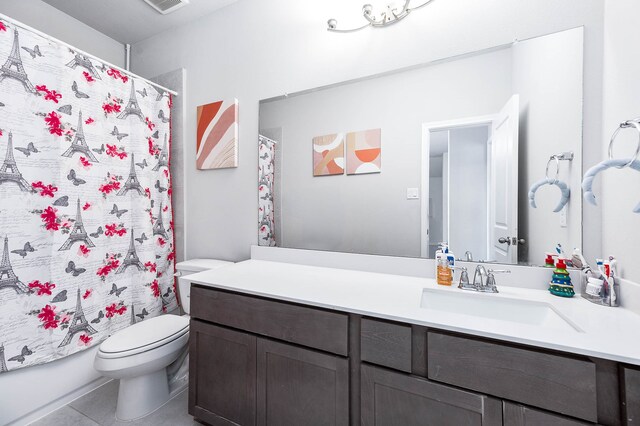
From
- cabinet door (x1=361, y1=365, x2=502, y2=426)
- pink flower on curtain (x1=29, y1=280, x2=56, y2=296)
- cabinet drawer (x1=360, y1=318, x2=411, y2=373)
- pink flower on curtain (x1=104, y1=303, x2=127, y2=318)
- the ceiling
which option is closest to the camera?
cabinet door (x1=361, y1=365, x2=502, y2=426)

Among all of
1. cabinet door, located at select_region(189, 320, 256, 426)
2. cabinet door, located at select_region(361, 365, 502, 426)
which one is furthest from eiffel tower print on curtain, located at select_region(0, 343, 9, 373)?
Answer: cabinet door, located at select_region(361, 365, 502, 426)

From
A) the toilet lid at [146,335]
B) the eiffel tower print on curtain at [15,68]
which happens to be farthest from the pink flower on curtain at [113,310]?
the eiffel tower print on curtain at [15,68]

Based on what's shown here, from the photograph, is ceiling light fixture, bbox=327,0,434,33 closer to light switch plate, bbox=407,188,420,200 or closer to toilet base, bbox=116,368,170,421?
light switch plate, bbox=407,188,420,200

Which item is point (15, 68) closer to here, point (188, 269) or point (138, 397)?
point (188, 269)

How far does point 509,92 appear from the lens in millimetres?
1233

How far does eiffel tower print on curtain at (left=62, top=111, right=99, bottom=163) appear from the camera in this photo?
63.0 inches

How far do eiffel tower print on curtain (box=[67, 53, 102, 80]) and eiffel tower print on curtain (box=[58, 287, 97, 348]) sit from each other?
4.61 feet

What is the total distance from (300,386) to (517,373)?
2.47ft

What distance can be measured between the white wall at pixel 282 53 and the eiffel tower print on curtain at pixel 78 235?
667 millimetres

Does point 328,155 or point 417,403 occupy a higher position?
point 328,155

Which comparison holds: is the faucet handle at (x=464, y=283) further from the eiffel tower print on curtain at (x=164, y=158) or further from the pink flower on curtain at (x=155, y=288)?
the eiffel tower print on curtain at (x=164, y=158)

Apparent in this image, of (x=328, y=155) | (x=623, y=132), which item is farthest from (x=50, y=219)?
(x=623, y=132)

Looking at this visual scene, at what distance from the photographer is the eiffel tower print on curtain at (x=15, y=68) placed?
1361mm

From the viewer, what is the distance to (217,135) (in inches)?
79.4
